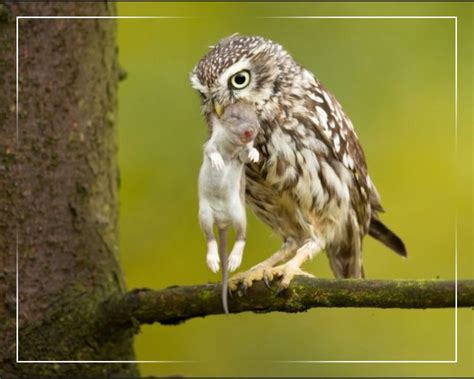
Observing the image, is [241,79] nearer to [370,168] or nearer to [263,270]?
[263,270]

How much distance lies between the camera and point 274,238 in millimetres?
3271

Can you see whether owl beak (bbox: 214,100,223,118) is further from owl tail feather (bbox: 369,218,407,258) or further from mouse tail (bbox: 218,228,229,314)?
owl tail feather (bbox: 369,218,407,258)

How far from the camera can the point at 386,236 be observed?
3215 mm

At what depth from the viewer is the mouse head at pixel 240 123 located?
2.40 meters

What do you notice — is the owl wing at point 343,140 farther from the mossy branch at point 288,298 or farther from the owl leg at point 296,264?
the mossy branch at point 288,298

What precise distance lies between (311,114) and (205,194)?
0.77 metres

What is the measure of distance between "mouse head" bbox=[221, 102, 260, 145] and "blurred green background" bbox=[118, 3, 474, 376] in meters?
0.58

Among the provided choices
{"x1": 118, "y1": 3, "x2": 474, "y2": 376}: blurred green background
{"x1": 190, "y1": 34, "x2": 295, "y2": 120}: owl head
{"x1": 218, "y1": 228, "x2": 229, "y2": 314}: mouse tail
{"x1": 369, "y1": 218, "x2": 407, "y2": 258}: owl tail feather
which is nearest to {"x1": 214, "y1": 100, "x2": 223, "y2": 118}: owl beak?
{"x1": 190, "y1": 34, "x2": 295, "y2": 120}: owl head

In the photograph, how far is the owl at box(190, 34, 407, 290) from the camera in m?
2.73

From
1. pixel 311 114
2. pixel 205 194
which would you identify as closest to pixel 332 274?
pixel 311 114

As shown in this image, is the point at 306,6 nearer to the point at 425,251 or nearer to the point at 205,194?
the point at 425,251

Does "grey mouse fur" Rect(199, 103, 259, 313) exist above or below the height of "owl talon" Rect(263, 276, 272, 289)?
above

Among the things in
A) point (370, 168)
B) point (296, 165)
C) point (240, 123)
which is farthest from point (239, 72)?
point (370, 168)

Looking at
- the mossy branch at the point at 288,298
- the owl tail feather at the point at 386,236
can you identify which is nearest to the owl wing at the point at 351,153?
the owl tail feather at the point at 386,236
